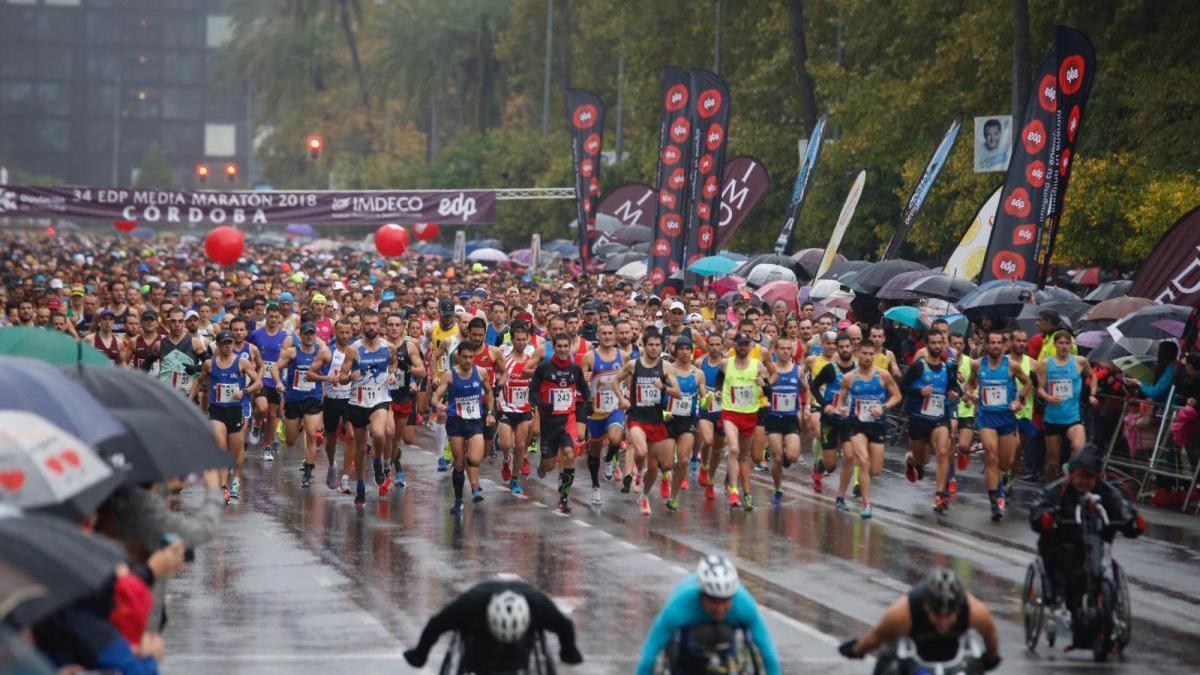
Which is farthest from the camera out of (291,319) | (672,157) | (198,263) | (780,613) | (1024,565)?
(198,263)

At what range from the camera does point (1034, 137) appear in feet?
86.7

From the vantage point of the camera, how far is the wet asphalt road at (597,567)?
→ 12781 mm

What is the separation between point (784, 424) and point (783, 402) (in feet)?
0.73

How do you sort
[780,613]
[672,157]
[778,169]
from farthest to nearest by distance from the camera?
[778,169]
[672,157]
[780,613]

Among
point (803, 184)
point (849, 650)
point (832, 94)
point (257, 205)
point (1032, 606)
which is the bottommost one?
point (1032, 606)

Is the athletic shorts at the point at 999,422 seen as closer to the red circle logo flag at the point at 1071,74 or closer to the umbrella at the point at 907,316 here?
the umbrella at the point at 907,316

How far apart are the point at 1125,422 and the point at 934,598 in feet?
42.0

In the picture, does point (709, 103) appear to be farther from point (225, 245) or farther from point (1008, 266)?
point (225, 245)

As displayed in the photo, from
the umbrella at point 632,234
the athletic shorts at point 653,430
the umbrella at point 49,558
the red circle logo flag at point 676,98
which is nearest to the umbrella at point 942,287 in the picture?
the athletic shorts at point 653,430

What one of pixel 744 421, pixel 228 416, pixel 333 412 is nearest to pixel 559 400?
pixel 744 421

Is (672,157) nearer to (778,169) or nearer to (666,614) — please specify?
(778,169)

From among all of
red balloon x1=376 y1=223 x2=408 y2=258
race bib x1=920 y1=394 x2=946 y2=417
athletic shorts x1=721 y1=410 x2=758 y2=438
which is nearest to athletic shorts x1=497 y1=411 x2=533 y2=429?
athletic shorts x1=721 y1=410 x2=758 y2=438

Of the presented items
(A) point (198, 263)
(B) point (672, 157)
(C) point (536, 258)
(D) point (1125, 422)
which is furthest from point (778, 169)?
(D) point (1125, 422)

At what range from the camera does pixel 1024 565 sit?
16391mm
